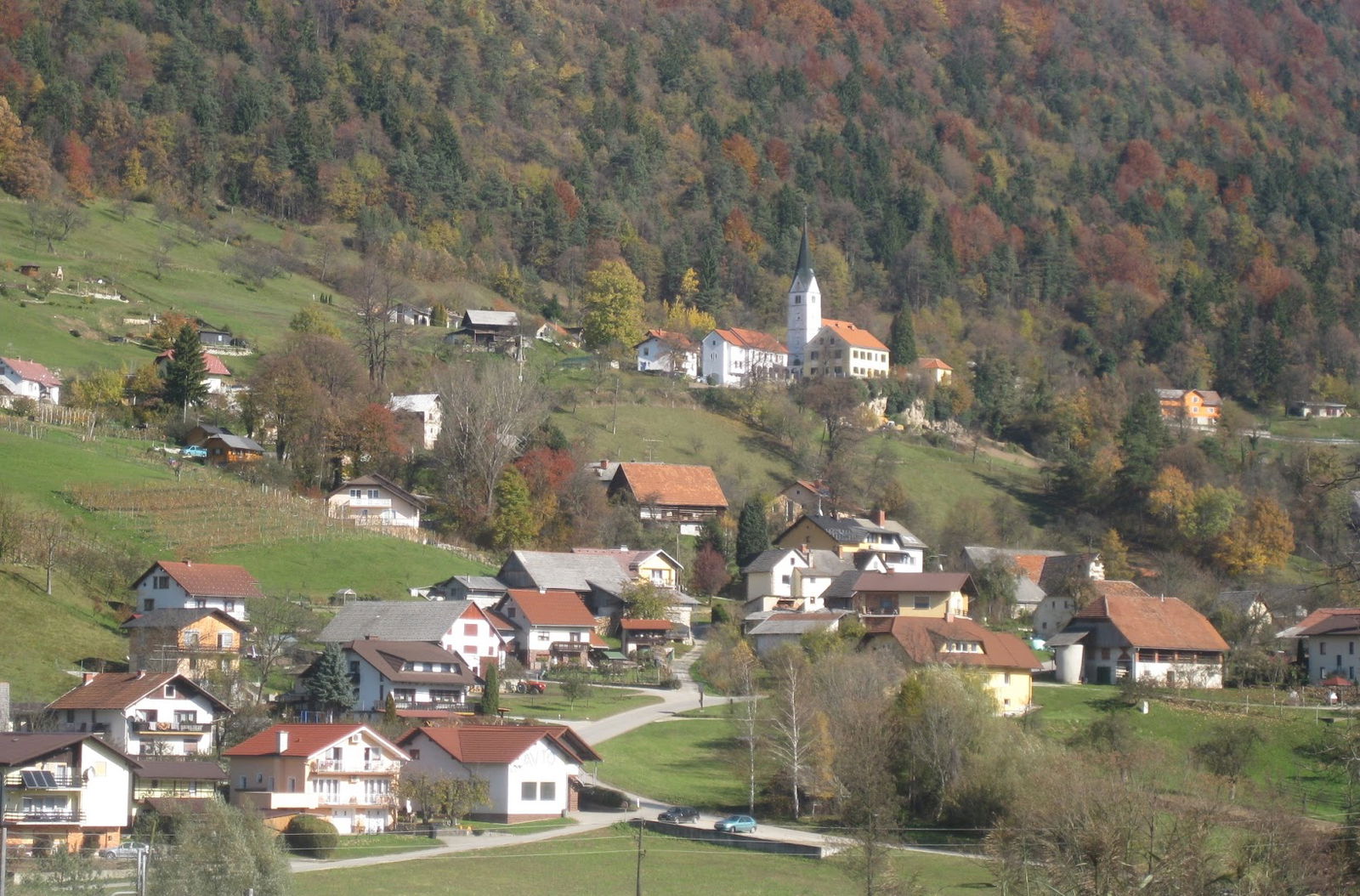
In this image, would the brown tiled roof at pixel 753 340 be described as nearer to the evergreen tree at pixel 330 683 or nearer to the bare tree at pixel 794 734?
the bare tree at pixel 794 734

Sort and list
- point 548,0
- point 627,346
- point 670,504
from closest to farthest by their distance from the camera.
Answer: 1. point 670,504
2. point 627,346
3. point 548,0

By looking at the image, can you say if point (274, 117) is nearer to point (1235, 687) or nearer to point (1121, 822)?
point (1235, 687)

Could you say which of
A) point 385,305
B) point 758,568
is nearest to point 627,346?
point 385,305

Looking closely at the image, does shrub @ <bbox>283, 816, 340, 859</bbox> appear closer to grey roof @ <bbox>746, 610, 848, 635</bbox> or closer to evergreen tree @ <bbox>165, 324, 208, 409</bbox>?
grey roof @ <bbox>746, 610, 848, 635</bbox>

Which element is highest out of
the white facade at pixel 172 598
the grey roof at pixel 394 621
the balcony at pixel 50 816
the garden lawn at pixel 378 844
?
the white facade at pixel 172 598

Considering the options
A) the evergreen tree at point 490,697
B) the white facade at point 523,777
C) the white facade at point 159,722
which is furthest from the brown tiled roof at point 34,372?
the white facade at point 523,777

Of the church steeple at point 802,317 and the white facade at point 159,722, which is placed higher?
the church steeple at point 802,317
